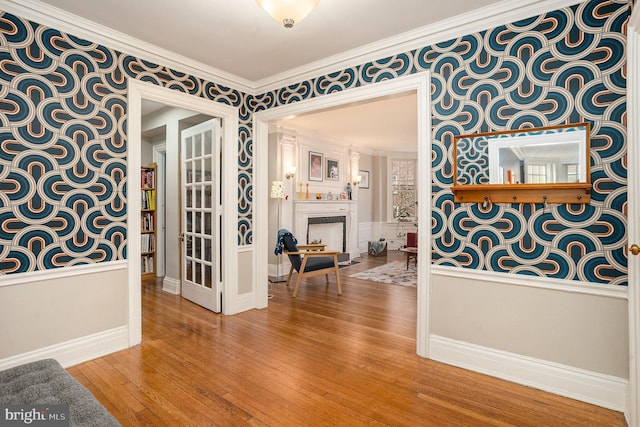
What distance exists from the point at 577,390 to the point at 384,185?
23.6ft

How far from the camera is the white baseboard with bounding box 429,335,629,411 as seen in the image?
6.93 ft

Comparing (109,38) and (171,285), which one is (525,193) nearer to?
(109,38)

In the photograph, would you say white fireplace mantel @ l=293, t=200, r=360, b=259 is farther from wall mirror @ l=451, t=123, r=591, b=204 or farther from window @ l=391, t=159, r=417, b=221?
wall mirror @ l=451, t=123, r=591, b=204

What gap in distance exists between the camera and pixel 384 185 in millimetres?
9141

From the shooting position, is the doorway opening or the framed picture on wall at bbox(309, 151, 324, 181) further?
the framed picture on wall at bbox(309, 151, 324, 181)

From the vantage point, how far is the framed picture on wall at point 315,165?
273 inches

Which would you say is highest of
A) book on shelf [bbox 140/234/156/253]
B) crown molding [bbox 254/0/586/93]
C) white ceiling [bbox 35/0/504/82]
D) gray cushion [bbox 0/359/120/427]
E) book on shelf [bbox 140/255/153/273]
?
white ceiling [bbox 35/0/504/82]

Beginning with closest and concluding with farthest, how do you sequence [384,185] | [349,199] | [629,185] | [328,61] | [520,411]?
[629,185] → [520,411] → [328,61] → [349,199] → [384,185]

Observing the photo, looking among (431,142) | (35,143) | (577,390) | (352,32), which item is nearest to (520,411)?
(577,390)

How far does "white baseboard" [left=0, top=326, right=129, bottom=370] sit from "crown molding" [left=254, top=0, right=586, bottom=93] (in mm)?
2974

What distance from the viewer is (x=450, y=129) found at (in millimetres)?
2676

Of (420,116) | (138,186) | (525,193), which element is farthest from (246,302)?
(525,193)

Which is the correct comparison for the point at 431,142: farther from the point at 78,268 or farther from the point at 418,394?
the point at 78,268

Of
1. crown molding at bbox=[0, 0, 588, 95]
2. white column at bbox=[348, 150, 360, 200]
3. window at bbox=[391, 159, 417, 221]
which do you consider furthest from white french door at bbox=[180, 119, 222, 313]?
window at bbox=[391, 159, 417, 221]
